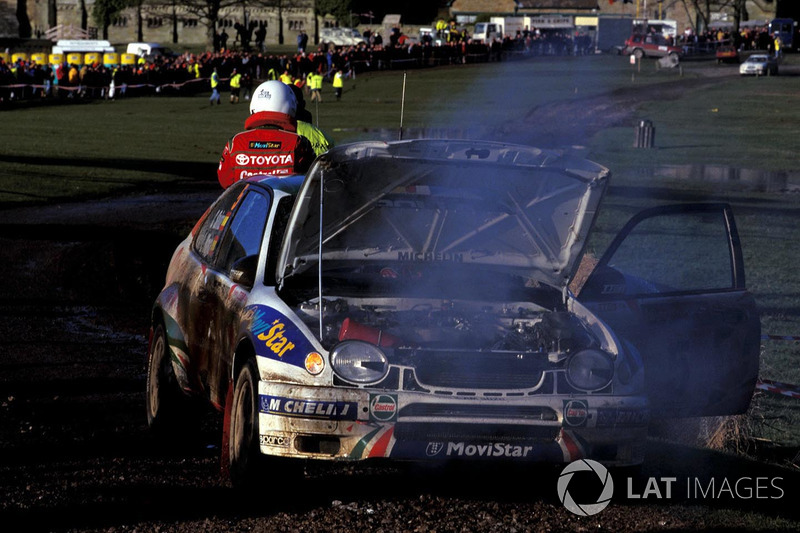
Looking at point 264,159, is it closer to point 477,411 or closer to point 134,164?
point 477,411

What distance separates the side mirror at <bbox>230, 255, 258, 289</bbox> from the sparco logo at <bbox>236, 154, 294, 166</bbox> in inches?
127

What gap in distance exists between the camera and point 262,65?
6250cm

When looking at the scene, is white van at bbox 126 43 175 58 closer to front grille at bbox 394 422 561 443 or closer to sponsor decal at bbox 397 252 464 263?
sponsor decal at bbox 397 252 464 263

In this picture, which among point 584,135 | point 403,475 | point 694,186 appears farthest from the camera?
point 584,135

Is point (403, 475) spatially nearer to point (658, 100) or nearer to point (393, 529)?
point (393, 529)

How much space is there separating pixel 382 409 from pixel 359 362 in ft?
0.84

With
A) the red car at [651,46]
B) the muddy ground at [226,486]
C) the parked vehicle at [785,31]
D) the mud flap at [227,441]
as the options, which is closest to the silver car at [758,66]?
the red car at [651,46]

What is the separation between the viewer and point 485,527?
5312 millimetres

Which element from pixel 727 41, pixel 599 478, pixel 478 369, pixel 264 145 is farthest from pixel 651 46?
pixel 478 369

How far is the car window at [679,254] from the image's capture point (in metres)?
13.0

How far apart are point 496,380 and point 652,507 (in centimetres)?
98

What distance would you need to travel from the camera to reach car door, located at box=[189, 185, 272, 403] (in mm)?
6156

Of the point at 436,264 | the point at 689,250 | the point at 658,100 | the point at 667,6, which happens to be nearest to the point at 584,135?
the point at 658,100

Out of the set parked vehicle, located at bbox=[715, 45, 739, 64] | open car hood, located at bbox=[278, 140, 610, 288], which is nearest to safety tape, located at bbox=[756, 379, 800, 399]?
open car hood, located at bbox=[278, 140, 610, 288]
